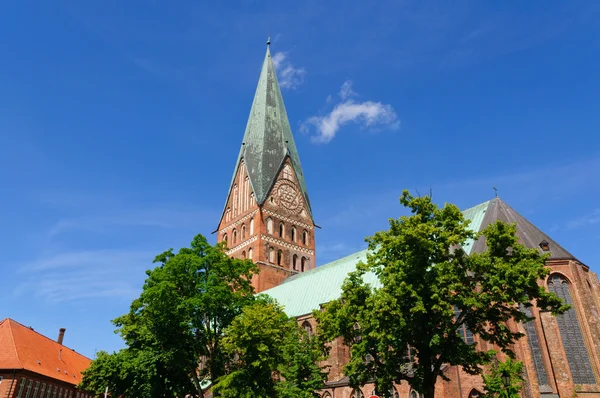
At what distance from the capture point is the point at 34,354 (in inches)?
1543

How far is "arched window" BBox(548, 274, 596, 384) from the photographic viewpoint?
2267cm

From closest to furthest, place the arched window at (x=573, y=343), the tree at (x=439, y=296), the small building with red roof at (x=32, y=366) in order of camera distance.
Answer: the tree at (x=439, y=296) → the arched window at (x=573, y=343) → the small building with red roof at (x=32, y=366)

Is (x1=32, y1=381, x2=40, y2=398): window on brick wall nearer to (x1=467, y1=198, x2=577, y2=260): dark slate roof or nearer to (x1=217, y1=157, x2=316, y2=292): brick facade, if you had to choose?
(x1=217, y1=157, x2=316, y2=292): brick facade

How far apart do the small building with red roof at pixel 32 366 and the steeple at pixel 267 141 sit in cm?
2282

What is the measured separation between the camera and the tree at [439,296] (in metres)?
16.5

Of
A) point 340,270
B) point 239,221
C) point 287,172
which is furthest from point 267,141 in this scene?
point 340,270

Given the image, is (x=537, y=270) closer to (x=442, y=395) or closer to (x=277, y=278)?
(x=442, y=395)

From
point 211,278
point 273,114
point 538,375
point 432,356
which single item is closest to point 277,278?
point 273,114

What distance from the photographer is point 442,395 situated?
2381cm

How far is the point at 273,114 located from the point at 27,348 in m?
32.2

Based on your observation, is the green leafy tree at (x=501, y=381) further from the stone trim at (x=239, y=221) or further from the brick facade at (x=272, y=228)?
the stone trim at (x=239, y=221)

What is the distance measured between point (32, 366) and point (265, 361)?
25.4m

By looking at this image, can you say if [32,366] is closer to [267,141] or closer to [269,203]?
[269,203]

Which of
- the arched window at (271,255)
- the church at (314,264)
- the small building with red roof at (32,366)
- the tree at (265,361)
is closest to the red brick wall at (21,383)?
the small building with red roof at (32,366)
